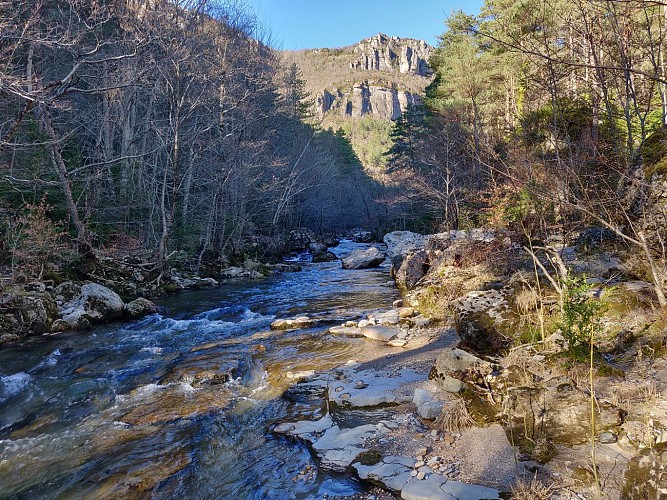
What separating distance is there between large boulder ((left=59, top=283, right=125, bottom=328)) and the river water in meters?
0.61

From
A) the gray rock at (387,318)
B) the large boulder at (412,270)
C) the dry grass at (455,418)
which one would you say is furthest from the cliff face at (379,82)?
the dry grass at (455,418)

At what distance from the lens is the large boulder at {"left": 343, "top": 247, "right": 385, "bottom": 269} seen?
20.2 meters

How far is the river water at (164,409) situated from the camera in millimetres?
3928

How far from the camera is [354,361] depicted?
676 centimetres

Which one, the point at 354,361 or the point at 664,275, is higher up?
the point at 664,275

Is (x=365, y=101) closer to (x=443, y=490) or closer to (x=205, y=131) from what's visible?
(x=205, y=131)

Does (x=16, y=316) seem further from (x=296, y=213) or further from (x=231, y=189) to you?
(x=296, y=213)

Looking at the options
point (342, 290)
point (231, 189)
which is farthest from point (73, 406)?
point (231, 189)

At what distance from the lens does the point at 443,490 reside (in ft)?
10.5

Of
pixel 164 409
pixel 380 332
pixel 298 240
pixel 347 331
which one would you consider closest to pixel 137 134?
pixel 347 331

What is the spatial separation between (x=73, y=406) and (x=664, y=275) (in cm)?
799

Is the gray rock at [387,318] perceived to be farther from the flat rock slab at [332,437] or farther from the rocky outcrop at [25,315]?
the rocky outcrop at [25,315]

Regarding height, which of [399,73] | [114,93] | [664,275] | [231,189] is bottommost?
[664,275]

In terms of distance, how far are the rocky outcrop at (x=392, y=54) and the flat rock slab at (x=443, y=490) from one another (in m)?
187
